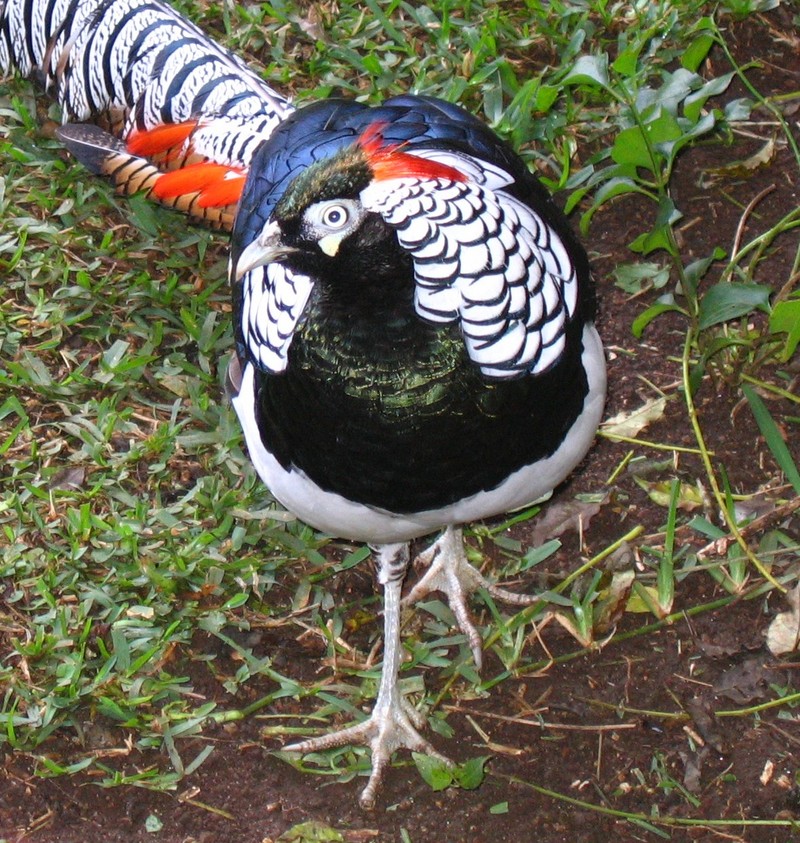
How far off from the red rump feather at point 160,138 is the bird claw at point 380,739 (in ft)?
5.47

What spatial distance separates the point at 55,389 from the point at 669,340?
6.22 feet

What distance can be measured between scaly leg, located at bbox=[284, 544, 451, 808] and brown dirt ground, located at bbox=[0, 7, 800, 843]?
0.05 meters

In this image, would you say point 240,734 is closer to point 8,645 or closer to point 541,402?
point 8,645

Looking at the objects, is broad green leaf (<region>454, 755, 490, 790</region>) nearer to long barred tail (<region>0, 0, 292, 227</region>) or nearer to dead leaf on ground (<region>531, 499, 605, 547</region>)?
dead leaf on ground (<region>531, 499, 605, 547</region>)

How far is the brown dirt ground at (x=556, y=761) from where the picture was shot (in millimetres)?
2936

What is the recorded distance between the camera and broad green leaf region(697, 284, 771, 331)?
10.4 ft

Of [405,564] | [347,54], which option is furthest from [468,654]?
[347,54]

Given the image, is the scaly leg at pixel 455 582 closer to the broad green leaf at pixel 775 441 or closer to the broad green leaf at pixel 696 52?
the broad green leaf at pixel 775 441

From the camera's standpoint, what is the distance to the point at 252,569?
334 cm

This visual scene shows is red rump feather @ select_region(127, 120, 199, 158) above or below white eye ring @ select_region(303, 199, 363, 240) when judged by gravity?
below

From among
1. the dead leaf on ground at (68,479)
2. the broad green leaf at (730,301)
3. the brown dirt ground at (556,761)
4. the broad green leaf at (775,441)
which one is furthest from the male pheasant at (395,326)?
the broad green leaf at (775,441)

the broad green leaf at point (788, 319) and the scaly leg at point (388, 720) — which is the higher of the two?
the broad green leaf at point (788, 319)

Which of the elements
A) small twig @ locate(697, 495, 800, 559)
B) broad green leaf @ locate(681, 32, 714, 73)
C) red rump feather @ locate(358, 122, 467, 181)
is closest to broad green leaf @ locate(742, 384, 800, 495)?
small twig @ locate(697, 495, 800, 559)

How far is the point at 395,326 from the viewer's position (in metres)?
2.33
